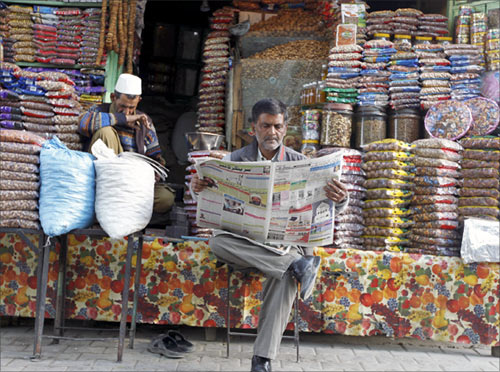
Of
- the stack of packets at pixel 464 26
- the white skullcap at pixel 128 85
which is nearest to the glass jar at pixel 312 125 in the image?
the stack of packets at pixel 464 26

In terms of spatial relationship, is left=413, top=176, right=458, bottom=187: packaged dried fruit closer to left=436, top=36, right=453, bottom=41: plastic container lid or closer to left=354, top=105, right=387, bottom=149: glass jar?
left=354, top=105, right=387, bottom=149: glass jar

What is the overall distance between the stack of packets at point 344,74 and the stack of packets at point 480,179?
131cm

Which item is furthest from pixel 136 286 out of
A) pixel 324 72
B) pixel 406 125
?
pixel 324 72

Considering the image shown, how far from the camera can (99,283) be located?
12.8ft

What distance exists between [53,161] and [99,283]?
3.20 feet

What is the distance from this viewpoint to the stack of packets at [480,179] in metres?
4.07

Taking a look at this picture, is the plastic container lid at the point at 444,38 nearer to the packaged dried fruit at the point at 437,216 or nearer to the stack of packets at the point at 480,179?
the stack of packets at the point at 480,179

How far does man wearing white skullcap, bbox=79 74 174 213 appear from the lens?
3.98 m

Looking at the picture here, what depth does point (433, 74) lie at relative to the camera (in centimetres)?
507

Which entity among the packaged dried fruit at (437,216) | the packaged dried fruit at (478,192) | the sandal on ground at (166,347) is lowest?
the sandal on ground at (166,347)

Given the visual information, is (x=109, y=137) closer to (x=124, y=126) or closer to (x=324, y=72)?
(x=124, y=126)

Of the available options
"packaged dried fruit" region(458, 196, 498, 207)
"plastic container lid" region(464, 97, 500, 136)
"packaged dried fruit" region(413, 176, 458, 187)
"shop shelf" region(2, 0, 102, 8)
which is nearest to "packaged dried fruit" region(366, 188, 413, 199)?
"packaged dried fruit" region(413, 176, 458, 187)

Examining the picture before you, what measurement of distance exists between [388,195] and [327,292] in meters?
0.80

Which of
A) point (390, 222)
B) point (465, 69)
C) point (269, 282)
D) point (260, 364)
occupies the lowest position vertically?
point (260, 364)
